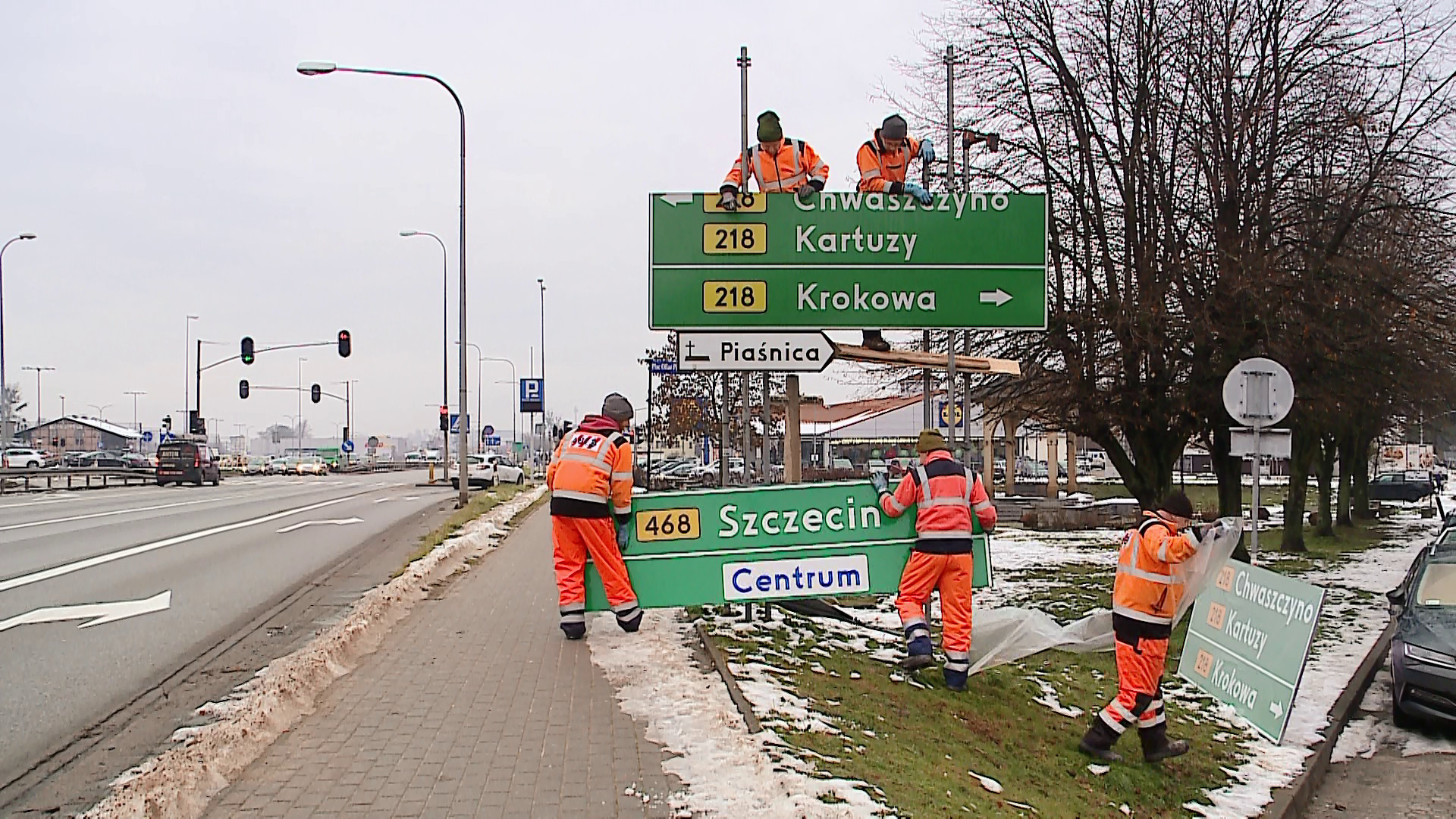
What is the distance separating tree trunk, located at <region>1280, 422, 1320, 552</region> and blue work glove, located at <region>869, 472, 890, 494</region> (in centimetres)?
1637

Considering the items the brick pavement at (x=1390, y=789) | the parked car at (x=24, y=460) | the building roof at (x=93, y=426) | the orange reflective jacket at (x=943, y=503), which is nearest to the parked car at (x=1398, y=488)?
the brick pavement at (x=1390, y=789)

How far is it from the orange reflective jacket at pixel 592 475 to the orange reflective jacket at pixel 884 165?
3.47 metres

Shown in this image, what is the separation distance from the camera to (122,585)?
13.0 metres

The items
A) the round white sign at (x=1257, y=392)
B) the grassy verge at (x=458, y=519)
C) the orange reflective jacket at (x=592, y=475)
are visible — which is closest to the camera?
the orange reflective jacket at (x=592, y=475)

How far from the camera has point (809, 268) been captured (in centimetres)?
1000

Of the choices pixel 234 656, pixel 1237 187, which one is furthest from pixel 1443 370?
pixel 234 656

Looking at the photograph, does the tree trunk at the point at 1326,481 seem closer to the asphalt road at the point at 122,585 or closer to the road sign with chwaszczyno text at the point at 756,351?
the road sign with chwaszczyno text at the point at 756,351

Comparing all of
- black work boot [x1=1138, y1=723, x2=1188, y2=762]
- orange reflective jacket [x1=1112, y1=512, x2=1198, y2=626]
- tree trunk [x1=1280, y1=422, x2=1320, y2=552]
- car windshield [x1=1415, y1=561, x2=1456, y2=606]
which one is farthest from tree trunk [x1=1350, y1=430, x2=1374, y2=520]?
orange reflective jacket [x1=1112, y1=512, x2=1198, y2=626]

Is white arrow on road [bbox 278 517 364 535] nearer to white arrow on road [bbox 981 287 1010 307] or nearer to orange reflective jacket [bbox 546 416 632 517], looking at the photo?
orange reflective jacket [bbox 546 416 632 517]

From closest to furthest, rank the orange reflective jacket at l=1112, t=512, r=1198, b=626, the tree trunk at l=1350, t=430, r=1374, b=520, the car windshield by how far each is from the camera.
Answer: the orange reflective jacket at l=1112, t=512, r=1198, b=626
the car windshield
the tree trunk at l=1350, t=430, r=1374, b=520

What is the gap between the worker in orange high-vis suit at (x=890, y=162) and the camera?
10.0 meters

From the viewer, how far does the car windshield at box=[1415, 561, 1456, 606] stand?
10273mm

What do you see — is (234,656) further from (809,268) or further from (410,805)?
(809,268)

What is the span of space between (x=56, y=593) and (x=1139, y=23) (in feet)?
51.0
